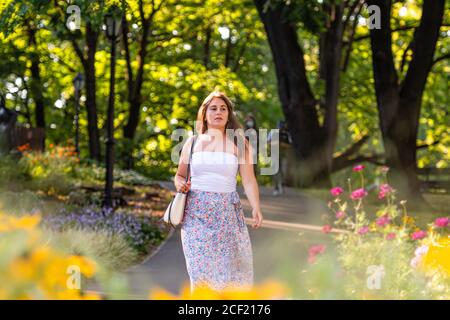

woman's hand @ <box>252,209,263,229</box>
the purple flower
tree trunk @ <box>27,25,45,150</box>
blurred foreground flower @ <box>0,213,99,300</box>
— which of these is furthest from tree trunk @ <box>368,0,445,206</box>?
tree trunk @ <box>27,25,45,150</box>

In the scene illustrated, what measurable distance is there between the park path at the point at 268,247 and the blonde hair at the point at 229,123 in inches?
43.4

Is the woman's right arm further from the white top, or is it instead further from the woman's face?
the woman's face

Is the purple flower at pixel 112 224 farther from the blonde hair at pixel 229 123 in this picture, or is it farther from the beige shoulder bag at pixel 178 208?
the blonde hair at pixel 229 123

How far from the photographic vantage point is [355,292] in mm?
6535

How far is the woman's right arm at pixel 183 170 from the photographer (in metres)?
4.84

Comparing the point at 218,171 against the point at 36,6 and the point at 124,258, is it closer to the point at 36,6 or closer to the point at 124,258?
the point at 124,258

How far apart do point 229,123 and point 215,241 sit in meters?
0.70

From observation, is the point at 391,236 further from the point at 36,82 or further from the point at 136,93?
the point at 36,82

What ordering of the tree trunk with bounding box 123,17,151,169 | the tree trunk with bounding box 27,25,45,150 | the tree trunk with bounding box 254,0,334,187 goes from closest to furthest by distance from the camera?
the tree trunk with bounding box 254,0,334,187
the tree trunk with bounding box 123,17,151,169
the tree trunk with bounding box 27,25,45,150

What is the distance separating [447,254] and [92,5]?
19.7 ft

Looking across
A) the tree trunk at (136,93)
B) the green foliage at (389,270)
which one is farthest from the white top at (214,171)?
the tree trunk at (136,93)

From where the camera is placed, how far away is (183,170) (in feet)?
16.2

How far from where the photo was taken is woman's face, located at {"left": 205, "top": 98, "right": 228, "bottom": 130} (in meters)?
4.68

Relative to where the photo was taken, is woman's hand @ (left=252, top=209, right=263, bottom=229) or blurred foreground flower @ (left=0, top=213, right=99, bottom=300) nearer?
blurred foreground flower @ (left=0, top=213, right=99, bottom=300)
